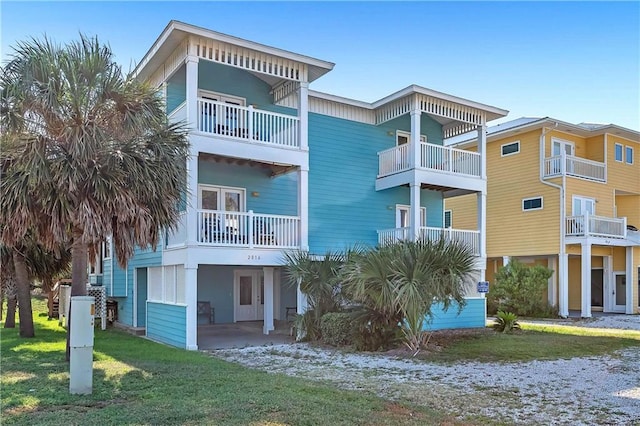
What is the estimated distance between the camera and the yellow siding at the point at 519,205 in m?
24.4

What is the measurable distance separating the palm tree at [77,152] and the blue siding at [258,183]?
6308mm

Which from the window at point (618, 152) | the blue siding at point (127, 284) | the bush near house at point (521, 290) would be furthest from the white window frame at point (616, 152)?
the blue siding at point (127, 284)

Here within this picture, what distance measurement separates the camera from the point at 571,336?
15.8 meters

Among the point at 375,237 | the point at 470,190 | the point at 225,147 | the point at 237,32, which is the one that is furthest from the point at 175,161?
the point at 470,190

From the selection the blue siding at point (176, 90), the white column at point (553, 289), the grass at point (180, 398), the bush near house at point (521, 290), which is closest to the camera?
the grass at point (180, 398)

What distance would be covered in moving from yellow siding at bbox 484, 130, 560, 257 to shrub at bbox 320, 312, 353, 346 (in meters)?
14.7

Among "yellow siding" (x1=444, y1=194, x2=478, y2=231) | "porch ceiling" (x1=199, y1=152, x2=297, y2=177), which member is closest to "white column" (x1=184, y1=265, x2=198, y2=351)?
"porch ceiling" (x1=199, y1=152, x2=297, y2=177)

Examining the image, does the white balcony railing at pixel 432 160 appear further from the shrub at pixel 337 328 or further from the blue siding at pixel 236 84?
the shrub at pixel 337 328

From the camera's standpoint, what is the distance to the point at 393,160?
1920 centimetres

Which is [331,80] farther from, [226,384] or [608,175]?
[608,175]

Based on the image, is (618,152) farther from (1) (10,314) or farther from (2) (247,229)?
(1) (10,314)

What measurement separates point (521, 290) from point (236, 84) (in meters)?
14.5

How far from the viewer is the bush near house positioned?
21.9 metres

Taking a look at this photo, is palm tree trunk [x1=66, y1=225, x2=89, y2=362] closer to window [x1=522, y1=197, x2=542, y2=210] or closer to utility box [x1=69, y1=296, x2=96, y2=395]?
utility box [x1=69, y1=296, x2=96, y2=395]
